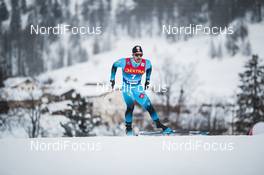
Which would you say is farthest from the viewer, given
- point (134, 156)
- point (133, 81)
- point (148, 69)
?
point (148, 69)

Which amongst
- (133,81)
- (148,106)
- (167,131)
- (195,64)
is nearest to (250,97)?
(195,64)

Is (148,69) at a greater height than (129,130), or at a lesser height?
greater

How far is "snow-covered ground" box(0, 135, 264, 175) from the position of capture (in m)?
3.09

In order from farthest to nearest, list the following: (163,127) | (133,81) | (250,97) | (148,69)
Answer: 1. (250,97)
2. (163,127)
3. (148,69)
4. (133,81)

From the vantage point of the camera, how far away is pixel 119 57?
4297 mm

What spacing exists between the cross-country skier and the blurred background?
0.10 metres

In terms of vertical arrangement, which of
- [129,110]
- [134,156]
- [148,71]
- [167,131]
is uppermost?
[148,71]

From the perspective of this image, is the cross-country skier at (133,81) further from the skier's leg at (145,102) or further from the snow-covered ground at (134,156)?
the snow-covered ground at (134,156)

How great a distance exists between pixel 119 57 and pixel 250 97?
6.01 ft

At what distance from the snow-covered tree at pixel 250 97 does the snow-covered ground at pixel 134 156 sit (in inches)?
32.7

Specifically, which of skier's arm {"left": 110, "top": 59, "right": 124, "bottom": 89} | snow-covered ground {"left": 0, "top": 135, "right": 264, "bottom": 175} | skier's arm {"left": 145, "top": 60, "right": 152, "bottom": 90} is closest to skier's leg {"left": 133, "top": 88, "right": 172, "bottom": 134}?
skier's arm {"left": 145, "top": 60, "right": 152, "bottom": 90}

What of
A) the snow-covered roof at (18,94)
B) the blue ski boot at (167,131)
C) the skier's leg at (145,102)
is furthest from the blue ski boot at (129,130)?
the snow-covered roof at (18,94)

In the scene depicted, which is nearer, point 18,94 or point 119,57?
point 119,57

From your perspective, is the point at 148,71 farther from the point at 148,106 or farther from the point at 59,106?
the point at 59,106
